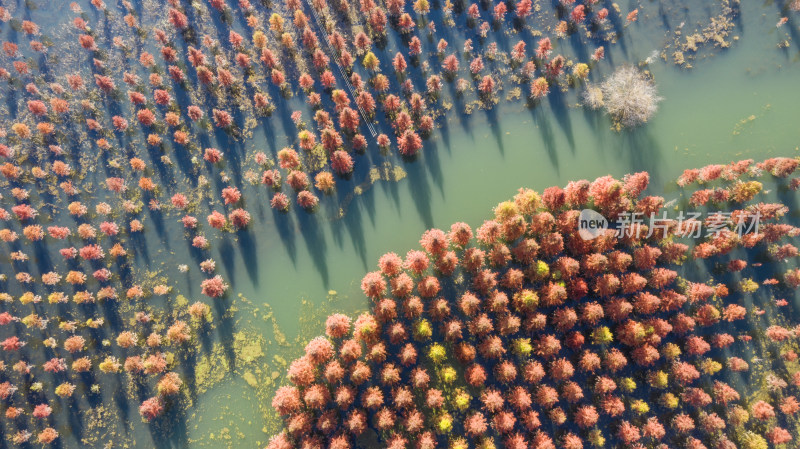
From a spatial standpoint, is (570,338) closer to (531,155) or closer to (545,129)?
(531,155)

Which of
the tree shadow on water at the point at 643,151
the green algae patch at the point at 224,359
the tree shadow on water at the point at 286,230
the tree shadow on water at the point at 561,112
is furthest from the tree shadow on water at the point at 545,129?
the green algae patch at the point at 224,359

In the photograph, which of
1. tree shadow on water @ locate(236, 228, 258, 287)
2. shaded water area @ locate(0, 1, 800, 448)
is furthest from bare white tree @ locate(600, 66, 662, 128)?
tree shadow on water @ locate(236, 228, 258, 287)

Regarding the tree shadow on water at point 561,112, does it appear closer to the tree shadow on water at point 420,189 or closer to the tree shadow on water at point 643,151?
the tree shadow on water at point 643,151

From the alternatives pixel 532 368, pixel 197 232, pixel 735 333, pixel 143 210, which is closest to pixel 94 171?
pixel 143 210

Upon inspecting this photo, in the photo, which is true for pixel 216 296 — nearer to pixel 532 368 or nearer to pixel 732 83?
pixel 532 368

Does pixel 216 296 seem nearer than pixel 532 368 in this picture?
No
